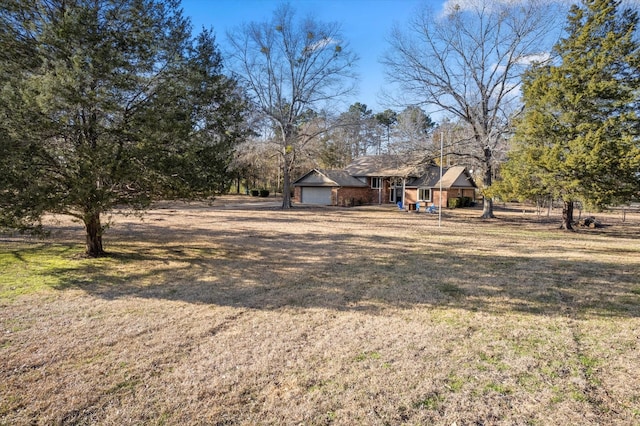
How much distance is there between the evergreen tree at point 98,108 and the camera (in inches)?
236

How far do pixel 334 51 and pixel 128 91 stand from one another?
72.1 feet

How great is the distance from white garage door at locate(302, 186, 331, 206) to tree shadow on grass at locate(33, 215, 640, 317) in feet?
78.3

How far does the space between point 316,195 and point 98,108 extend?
94.5 feet

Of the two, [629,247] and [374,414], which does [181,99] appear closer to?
[374,414]

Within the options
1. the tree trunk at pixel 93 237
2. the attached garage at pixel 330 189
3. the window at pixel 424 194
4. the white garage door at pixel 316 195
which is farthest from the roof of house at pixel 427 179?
the tree trunk at pixel 93 237

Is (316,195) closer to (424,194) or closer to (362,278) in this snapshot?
(424,194)

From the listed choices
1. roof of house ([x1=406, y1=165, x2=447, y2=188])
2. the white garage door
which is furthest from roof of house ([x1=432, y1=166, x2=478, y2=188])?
the white garage door

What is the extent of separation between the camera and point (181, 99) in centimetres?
769

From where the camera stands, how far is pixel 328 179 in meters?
33.9

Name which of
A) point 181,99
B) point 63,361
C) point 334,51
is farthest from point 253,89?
point 63,361

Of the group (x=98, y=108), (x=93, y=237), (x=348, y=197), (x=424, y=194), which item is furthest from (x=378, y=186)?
(x=98, y=108)

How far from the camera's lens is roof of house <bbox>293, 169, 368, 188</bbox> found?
33.8 m

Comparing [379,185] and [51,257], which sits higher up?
[379,185]

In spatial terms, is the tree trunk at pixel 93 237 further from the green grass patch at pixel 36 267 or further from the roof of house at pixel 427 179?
the roof of house at pixel 427 179
